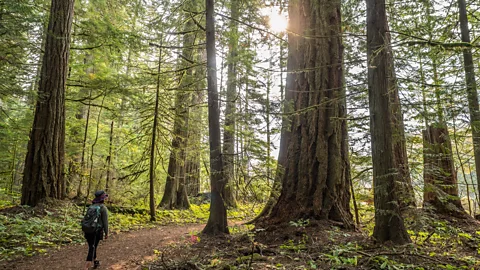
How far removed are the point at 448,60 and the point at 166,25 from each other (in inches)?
330

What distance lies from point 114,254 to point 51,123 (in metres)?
4.49

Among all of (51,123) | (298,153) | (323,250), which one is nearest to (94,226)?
(323,250)

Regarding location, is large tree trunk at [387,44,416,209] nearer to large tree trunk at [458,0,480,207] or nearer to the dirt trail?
large tree trunk at [458,0,480,207]

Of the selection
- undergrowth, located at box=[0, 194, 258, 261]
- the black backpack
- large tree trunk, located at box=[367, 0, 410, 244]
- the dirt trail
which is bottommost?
the dirt trail

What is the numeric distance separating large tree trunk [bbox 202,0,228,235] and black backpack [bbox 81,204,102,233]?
88.2 inches

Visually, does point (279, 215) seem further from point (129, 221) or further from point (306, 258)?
point (129, 221)

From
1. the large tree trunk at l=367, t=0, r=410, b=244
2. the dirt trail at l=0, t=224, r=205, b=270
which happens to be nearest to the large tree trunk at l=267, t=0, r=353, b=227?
the large tree trunk at l=367, t=0, r=410, b=244

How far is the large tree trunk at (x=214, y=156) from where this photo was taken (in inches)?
240

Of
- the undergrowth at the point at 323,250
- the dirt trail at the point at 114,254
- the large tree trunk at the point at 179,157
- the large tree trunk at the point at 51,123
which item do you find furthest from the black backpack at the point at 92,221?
the large tree trunk at the point at 179,157

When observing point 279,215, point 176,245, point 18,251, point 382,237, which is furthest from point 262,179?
point 18,251

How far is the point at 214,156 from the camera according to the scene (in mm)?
6211

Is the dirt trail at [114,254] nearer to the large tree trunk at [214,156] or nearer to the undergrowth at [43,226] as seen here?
the undergrowth at [43,226]

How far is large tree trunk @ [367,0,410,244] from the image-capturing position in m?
4.03

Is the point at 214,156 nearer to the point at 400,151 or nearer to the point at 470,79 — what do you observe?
the point at 400,151
